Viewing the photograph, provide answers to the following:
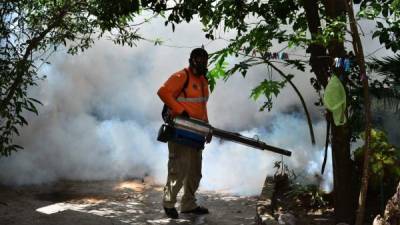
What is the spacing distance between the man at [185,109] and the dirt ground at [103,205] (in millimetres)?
326

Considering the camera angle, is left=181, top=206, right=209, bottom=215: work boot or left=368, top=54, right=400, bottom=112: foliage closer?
left=368, top=54, right=400, bottom=112: foliage

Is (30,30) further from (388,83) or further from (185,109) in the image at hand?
(388,83)

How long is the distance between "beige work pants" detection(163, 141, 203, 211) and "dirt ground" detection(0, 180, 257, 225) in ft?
0.95

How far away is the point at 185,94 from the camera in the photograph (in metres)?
5.50

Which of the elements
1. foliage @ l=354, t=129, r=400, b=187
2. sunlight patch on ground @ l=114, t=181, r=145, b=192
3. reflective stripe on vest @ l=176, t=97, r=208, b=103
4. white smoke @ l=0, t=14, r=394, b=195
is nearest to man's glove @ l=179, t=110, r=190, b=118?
reflective stripe on vest @ l=176, t=97, r=208, b=103

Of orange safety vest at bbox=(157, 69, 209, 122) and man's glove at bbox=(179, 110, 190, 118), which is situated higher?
orange safety vest at bbox=(157, 69, 209, 122)

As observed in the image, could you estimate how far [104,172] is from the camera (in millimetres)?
8445

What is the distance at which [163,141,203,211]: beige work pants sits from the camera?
5586mm

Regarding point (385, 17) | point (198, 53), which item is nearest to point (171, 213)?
point (198, 53)

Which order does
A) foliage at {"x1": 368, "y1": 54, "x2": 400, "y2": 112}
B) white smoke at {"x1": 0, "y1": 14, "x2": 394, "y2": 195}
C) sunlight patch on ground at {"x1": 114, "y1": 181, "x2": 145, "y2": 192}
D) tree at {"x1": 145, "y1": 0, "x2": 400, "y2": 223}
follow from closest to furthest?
tree at {"x1": 145, "y1": 0, "x2": 400, "y2": 223} < foliage at {"x1": 368, "y1": 54, "x2": 400, "y2": 112} < sunlight patch on ground at {"x1": 114, "y1": 181, "x2": 145, "y2": 192} < white smoke at {"x1": 0, "y1": 14, "x2": 394, "y2": 195}

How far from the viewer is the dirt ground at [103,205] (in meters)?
5.66

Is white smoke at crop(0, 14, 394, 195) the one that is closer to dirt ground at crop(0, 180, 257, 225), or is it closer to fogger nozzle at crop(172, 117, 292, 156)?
dirt ground at crop(0, 180, 257, 225)

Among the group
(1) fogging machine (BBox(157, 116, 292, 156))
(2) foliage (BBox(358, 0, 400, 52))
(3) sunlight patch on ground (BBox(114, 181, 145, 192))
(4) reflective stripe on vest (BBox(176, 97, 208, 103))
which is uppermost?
(2) foliage (BBox(358, 0, 400, 52))

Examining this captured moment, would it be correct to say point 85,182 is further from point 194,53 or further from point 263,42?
point 263,42
